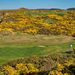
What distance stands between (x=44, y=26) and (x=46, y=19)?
8235mm

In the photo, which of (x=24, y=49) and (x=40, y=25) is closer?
(x=24, y=49)

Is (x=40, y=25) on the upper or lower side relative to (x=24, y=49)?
lower

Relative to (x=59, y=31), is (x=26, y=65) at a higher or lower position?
higher

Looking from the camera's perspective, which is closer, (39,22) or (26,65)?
(26,65)

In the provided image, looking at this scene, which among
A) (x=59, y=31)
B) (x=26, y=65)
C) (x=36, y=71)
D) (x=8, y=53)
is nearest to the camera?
(x=36, y=71)

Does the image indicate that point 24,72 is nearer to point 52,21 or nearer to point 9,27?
point 9,27

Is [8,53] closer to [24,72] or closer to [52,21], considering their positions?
[24,72]

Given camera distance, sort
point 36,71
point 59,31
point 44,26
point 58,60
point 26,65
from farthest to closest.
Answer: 1. point 44,26
2. point 59,31
3. point 58,60
4. point 26,65
5. point 36,71

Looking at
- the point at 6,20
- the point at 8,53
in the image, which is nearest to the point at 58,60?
the point at 8,53

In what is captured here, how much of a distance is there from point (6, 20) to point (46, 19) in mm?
10532

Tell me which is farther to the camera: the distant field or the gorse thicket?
the gorse thicket

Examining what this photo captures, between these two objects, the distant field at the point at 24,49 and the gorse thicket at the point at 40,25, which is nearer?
the distant field at the point at 24,49

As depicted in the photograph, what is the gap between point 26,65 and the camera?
20.4 m

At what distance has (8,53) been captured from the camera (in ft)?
132
